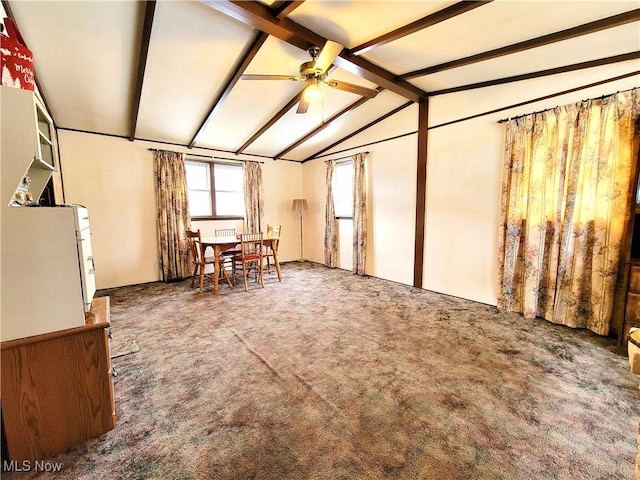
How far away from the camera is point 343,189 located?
5.36 m

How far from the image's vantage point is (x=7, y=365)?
1.19 meters

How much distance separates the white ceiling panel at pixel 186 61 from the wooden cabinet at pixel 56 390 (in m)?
2.31

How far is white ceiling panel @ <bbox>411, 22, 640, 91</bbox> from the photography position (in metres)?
2.09

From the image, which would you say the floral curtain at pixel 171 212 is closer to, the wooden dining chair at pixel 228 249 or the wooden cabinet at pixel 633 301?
the wooden dining chair at pixel 228 249

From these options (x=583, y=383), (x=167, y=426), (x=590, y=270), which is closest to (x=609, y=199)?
(x=590, y=270)

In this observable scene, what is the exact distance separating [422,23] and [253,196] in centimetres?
409

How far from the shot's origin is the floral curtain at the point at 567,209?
2316 mm

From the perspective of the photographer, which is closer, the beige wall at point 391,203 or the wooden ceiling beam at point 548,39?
the wooden ceiling beam at point 548,39

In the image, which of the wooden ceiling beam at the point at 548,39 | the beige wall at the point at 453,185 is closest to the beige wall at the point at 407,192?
the beige wall at the point at 453,185

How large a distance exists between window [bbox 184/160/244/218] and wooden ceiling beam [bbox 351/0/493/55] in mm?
3557

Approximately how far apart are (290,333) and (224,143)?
373 centimetres

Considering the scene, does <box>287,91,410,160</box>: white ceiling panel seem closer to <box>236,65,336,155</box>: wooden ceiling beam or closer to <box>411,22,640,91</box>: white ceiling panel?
<box>411,22,640,91</box>: white ceiling panel

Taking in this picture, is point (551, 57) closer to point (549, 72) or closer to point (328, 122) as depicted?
point (549, 72)

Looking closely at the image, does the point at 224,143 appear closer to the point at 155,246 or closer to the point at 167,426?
the point at 155,246
